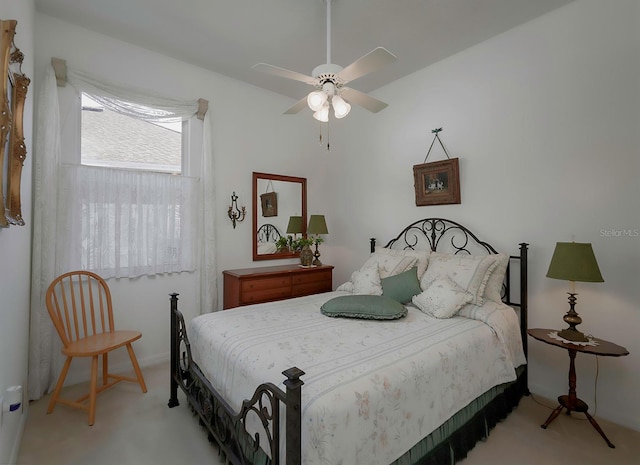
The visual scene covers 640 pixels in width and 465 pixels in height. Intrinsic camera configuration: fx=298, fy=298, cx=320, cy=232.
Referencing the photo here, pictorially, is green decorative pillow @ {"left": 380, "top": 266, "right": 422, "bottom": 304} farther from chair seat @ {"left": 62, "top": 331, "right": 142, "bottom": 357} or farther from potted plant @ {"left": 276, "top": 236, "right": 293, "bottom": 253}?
chair seat @ {"left": 62, "top": 331, "right": 142, "bottom": 357}

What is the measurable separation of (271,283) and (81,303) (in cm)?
169

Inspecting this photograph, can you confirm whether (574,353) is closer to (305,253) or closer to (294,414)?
(294,414)

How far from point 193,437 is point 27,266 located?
69.1 inches

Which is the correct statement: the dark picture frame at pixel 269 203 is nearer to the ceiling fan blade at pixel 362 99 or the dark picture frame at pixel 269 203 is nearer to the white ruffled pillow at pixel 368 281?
the white ruffled pillow at pixel 368 281

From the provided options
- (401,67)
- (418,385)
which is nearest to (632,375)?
(418,385)

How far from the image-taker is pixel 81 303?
98.8 inches

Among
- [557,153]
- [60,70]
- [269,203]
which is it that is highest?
[60,70]

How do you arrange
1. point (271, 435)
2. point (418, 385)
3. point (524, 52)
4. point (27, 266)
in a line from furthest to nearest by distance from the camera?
point (524, 52)
point (27, 266)
point (418, 385)
point (271, 435)

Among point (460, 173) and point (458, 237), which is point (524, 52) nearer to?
point (460, 173)

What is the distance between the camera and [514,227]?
260 cm

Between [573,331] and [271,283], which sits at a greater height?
[271,283]

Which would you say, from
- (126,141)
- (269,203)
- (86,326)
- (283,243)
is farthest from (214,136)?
(86,326)

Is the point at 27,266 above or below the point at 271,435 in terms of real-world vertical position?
above

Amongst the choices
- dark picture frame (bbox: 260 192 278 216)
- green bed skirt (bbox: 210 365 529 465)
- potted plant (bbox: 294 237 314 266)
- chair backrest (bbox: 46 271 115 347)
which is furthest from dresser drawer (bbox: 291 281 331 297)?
green bed skirt (bbox: 210 365 529 465)
